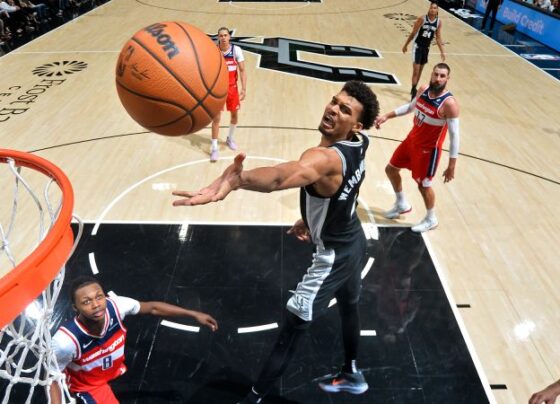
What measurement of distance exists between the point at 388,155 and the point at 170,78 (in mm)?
4251

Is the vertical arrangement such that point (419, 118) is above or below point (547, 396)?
above

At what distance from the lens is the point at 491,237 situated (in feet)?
15.5

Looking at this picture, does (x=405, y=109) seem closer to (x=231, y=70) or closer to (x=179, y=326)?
(x=231, y=70)

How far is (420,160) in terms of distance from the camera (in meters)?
4.48

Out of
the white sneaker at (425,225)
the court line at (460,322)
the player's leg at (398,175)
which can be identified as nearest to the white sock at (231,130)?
the player's leg at (398,175)

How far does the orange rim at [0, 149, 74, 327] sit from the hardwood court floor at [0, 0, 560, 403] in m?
2.84

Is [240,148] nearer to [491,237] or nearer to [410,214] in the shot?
[410,214]

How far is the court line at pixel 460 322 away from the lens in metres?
3.18

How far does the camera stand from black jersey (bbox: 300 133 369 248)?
7.64ft

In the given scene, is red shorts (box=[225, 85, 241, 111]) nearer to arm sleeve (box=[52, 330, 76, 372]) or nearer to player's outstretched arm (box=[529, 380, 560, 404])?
arm sleeve (box=[52, 330, 76, 372])

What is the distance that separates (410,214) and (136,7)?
42.4 feet

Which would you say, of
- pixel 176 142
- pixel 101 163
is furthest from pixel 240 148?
pixel 101 163

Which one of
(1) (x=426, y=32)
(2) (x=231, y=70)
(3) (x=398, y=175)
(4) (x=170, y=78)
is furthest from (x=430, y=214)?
(1) (x=426, y=32)

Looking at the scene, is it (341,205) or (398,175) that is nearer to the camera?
(341,205)
